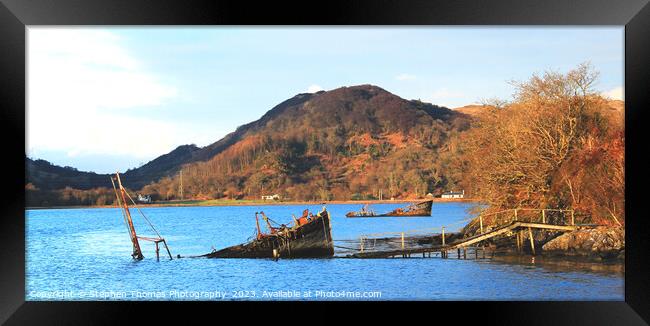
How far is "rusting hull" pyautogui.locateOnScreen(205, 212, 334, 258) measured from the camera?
1858cm

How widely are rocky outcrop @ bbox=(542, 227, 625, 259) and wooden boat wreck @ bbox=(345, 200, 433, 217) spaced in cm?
364

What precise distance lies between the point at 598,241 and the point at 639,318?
634 cm

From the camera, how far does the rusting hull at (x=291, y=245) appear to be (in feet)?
61.0

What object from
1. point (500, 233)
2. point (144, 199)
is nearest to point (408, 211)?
point (500, 233)

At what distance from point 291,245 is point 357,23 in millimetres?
10135

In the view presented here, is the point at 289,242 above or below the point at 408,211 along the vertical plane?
below

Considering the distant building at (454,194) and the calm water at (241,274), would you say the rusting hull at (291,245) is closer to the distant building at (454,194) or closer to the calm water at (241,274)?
the calm water at (241,274)

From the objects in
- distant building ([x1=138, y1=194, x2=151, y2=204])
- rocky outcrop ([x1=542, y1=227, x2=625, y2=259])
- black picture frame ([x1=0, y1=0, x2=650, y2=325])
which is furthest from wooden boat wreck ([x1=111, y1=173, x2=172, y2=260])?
rocky outcrop ([x1=542, y1=227, x2=625, y2=259])

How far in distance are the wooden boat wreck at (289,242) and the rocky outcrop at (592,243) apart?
623 cm

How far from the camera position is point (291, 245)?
61.6 ft

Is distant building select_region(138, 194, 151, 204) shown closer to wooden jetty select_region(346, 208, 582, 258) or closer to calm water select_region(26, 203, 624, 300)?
calm water select_region(26, 203, 624, 300)

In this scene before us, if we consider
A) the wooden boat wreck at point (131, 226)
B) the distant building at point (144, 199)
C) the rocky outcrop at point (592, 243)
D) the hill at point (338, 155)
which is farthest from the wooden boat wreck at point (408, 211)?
the distant building at point (144, 199)

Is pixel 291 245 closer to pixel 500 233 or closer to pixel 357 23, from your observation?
pixel 500 233

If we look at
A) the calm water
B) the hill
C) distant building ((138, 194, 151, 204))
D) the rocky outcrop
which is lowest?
the calm water
